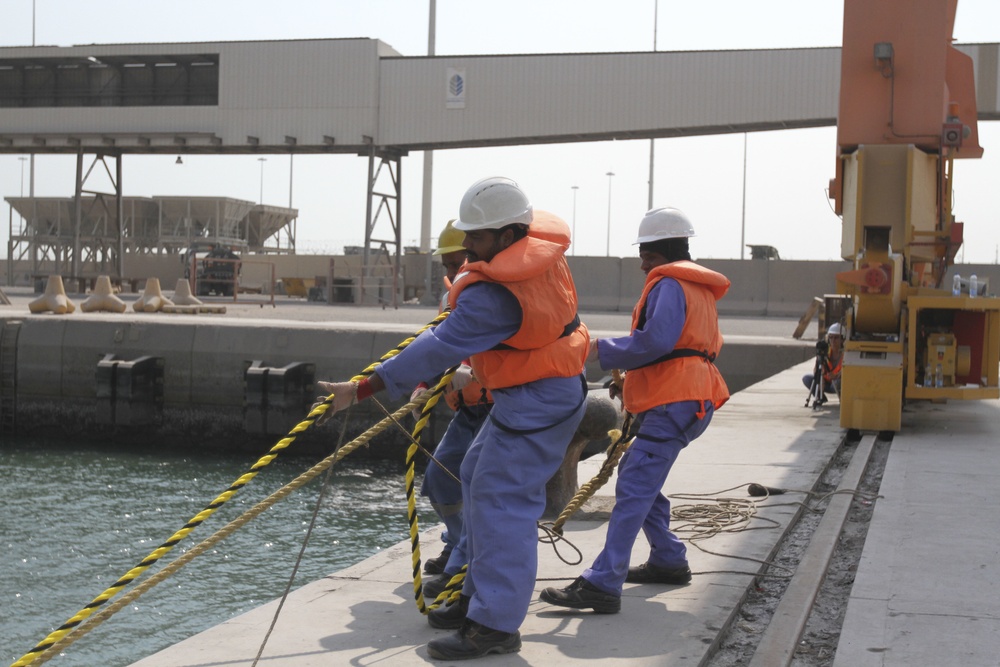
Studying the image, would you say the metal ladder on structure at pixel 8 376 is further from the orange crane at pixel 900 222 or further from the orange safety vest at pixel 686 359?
the orange safety vest at pixel 686 359

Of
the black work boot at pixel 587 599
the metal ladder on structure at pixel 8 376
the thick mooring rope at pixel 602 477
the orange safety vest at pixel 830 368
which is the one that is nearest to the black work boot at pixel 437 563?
the thick mooring rope at pixel 602 477

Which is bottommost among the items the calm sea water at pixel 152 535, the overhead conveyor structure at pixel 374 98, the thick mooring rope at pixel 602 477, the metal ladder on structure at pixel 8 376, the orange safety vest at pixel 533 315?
the calm sea water at pixel 152 535

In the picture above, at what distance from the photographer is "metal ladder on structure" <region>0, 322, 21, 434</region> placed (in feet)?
64.7

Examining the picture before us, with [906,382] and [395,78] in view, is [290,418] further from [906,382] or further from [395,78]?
[395,78]

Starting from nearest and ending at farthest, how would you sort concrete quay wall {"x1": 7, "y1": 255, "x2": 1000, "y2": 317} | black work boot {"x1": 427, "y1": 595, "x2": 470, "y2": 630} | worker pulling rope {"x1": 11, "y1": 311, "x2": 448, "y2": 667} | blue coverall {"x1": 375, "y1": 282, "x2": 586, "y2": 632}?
1. worker pulling rope {"x1": 11, "y1": 311, "x2": 448, "y2": 667}
2. blue coverall {"x1": 375, "y1": 282, "x2": 586, "y2": 632}
3. black work boot {"x1": 427, "y1": 595, "x2": 470, "y2": 630}
4. concrete quay wall {"x1": 7, "y1": 255, "x2": 1000, "y2": 317}

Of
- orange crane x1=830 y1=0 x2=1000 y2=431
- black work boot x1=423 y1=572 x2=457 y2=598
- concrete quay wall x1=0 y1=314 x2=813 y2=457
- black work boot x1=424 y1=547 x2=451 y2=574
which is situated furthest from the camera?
concrete quay wall x1=0 y1=314 x2=813 y2=457

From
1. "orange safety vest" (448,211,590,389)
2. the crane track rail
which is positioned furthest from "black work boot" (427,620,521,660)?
"orange safety vest" (448,211,590,389)

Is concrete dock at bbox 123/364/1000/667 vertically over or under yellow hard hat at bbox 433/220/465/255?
under

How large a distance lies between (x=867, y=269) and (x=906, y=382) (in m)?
1.26

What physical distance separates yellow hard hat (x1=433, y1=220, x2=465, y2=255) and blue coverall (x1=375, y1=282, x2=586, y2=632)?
997 mm

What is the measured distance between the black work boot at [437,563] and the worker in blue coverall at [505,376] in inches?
48.2

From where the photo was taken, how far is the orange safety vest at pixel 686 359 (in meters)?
5.26

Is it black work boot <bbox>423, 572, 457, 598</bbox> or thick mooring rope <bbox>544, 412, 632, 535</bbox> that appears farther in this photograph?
thick mooring rope <bbox>544, 412, 632, 535</bbox>

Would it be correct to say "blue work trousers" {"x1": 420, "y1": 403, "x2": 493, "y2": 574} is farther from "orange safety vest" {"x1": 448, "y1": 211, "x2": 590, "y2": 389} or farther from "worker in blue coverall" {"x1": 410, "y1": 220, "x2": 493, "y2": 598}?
"orange safety vest" {"x1": 448, "y1": 211, "x2": 590, "y2": 389}
